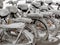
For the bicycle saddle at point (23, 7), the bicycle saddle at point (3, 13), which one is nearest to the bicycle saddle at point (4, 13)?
the bicycle saddle at point (3, 13)

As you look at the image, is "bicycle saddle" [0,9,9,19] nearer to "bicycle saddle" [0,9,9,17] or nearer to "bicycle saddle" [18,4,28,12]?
"bicycle saddle" [0,9,9,17]

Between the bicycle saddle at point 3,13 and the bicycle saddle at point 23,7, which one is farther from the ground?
the bicycle saddle at point 3,13

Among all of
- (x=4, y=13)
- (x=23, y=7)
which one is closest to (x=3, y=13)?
(x=4, y=13)

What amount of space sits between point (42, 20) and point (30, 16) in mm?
394

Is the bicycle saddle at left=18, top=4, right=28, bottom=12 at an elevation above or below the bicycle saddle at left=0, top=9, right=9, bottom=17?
below

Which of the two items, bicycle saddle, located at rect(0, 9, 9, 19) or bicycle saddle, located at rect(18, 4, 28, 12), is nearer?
bicycle saddle, located at rect(0, 9, 9, 19)

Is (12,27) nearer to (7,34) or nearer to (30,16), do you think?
(7,34)

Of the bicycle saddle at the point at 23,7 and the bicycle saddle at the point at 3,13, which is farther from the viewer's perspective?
the bicycle saddle at the point at 23,7

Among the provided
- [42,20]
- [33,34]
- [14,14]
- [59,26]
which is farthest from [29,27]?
[59,26]

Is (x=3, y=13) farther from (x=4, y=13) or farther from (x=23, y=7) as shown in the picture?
(x=23, y=7)

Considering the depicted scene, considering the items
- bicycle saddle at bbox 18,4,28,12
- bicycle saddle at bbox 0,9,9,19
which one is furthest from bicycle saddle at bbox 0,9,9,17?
bicycle saddle at bbox 18,4,28,12

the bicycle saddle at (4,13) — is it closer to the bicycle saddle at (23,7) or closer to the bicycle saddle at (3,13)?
the bicycle saddle at (3,13)

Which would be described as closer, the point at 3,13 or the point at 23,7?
the point at 3,13

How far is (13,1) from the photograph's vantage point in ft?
22.7
